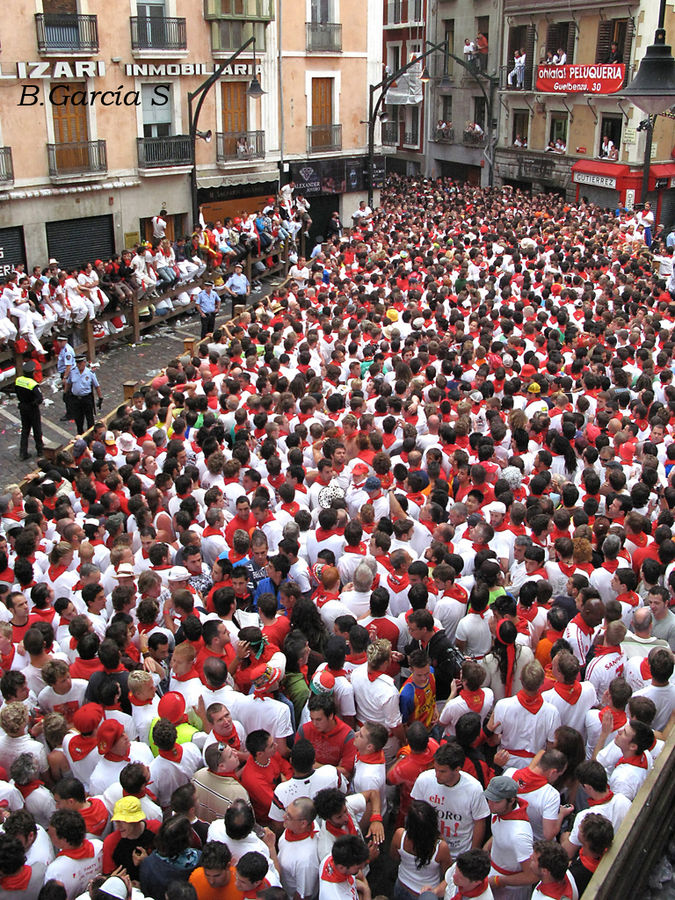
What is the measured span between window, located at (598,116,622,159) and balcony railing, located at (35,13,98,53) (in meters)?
18.5

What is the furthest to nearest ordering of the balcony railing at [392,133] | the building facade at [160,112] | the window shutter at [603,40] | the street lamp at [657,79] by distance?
the balcony railing at [392,133], the window shutter at [603,40], the building facade at [160,112], the street lamp at [657,79]

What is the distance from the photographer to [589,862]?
4.73 m

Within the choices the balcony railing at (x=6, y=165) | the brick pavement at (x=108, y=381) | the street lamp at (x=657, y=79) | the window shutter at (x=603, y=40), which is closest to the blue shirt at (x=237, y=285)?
the brick pavement at (x=108, y=381)

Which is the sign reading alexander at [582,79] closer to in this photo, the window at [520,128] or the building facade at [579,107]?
the building facade at [579,107]

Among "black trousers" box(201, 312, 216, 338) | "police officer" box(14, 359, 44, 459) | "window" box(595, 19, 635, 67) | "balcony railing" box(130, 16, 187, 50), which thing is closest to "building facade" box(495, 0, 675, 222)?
"window" box(595, 19, 635, 67)

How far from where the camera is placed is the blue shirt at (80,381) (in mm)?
13406

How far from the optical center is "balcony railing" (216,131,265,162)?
89.0 ft

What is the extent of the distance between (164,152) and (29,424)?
44.9ft

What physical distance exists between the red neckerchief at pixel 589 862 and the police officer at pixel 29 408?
10.2 meters

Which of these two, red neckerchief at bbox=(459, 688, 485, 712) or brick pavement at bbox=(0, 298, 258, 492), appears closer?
red neckerchief at bbox=(459, 688, 485, 712)

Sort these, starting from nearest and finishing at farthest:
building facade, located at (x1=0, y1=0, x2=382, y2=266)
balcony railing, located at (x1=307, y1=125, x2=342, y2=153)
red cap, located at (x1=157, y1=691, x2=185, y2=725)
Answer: red cap, located at (x1=157, y1=691, x2=185, y2=725) < building facade, located at (x1=0, y1=0, x2=382, y2=266) < balcony railing, located at (x1=307, y1=125, x2=342, y2=153)

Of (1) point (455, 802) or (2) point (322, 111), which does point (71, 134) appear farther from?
(1) point (455, 802)

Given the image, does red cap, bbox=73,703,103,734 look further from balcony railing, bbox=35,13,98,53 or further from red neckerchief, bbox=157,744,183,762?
balcony railing, bbox=35,13,98,53

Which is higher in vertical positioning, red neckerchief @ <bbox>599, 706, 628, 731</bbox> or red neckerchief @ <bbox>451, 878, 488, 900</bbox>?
red neckerchief @ <bbox>599, 706, 628, 731</bbox>
